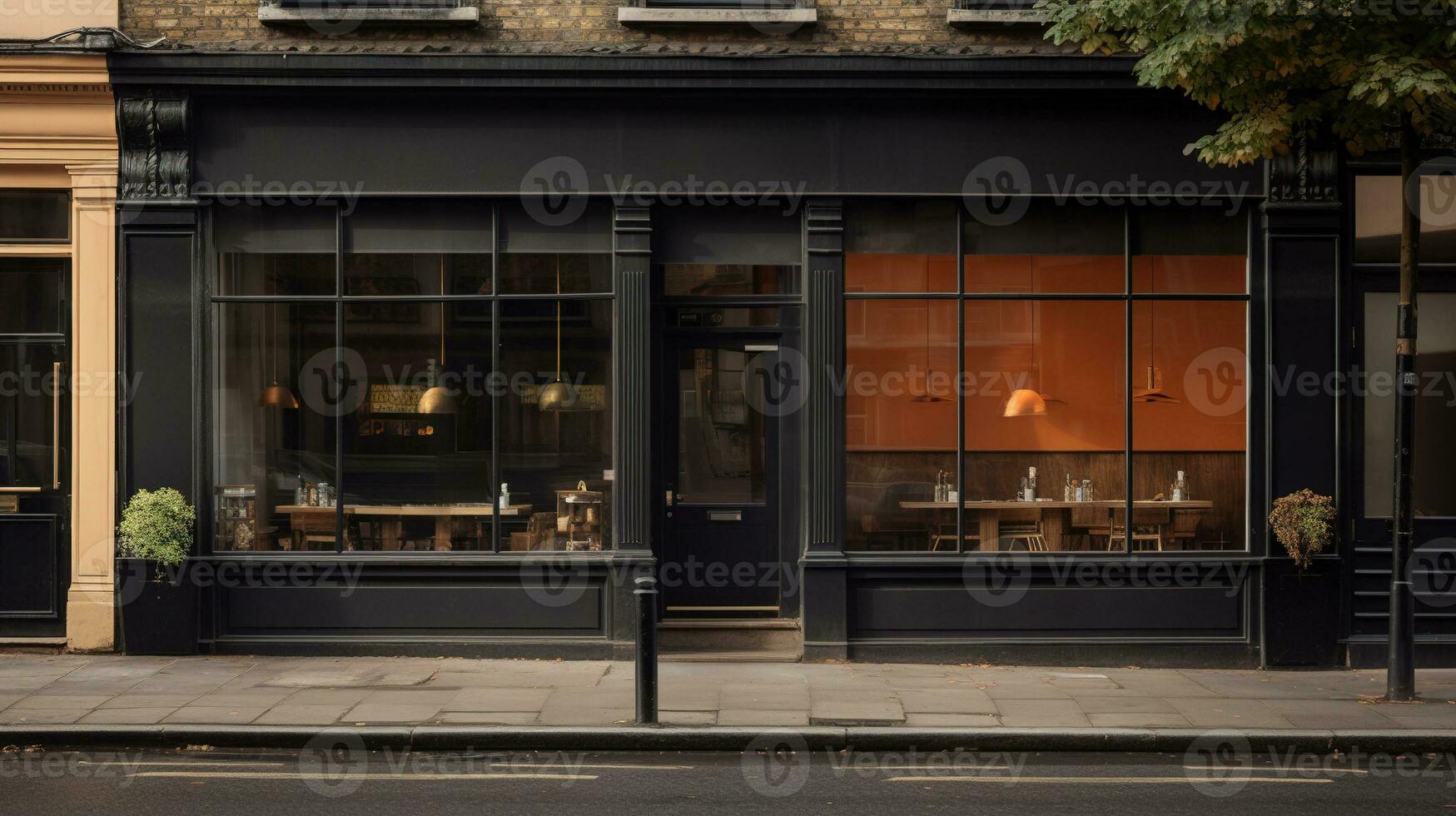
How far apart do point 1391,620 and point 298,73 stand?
32.6ft

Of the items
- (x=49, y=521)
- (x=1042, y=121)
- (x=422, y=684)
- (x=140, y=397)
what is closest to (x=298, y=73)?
(x=140, y=397)

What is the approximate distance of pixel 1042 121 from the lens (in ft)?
36.2

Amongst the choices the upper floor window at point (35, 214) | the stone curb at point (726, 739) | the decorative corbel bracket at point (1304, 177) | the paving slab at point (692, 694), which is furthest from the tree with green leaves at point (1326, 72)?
the upper floor window at point (35, 214)

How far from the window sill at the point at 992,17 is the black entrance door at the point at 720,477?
3.28m

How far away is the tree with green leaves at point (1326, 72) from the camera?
8609mm

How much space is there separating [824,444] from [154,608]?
604cm

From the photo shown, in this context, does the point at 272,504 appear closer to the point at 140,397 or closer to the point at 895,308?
the point at 140,397

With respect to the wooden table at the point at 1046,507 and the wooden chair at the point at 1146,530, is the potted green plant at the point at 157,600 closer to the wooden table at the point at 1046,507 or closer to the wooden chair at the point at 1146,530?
the wooden table at the point at 1046,507

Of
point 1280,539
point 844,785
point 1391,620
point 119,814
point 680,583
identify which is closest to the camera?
point 119,814

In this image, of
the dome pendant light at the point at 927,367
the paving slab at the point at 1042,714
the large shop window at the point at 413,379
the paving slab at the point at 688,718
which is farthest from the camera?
the dome pendant light at the point at 927,367

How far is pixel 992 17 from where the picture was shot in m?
10.9

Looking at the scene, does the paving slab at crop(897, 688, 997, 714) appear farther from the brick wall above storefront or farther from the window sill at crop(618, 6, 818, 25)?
the window sill at crop(618, 6, 818, 25)

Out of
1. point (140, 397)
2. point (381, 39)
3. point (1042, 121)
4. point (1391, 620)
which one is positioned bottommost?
point (1391, 620)

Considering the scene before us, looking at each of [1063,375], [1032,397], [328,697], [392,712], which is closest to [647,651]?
[392,712]
